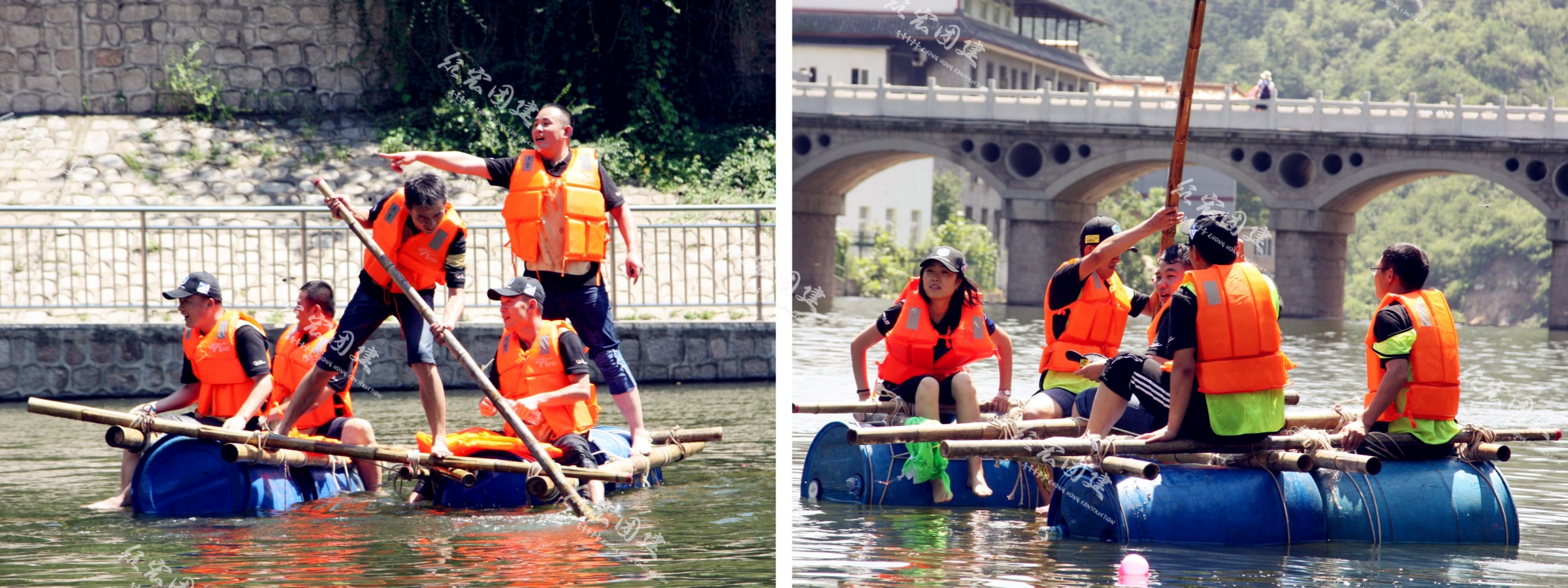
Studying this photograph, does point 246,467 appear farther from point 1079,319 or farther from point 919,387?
point 1079,319

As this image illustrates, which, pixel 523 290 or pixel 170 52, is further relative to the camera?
pixel 170 52

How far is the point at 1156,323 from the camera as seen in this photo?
332 inches

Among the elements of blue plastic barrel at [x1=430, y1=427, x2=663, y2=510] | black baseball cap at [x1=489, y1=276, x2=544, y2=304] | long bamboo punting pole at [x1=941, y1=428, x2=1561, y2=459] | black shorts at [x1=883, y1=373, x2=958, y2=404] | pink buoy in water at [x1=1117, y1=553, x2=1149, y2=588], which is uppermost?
black baseball cap at [x1=489, y1=276, x2=544, y2=304]

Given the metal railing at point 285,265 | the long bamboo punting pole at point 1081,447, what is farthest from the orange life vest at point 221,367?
the metal railing at point 285,265

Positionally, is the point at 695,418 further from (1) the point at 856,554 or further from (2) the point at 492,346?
(1) the point at 856,554

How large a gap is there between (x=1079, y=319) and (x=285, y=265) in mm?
9752

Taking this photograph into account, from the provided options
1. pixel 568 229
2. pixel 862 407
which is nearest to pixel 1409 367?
pixel 862 407

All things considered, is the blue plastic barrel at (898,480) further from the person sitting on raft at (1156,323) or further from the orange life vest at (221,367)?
the orange life vest at (221,367)

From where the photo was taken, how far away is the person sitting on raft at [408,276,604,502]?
8359mm

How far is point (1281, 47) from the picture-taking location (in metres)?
87.9

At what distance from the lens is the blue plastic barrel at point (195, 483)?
8.15 metres

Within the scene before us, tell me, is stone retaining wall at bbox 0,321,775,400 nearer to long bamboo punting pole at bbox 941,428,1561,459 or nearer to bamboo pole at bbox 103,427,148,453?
bamboo pole at bbox 103,427,148,453

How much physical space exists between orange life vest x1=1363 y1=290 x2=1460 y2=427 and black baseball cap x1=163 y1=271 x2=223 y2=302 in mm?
5657

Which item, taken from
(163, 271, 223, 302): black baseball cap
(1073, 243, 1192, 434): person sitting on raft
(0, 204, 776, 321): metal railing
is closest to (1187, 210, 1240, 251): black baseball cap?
(1073, 243, 1192, 434): person sitting on raft
